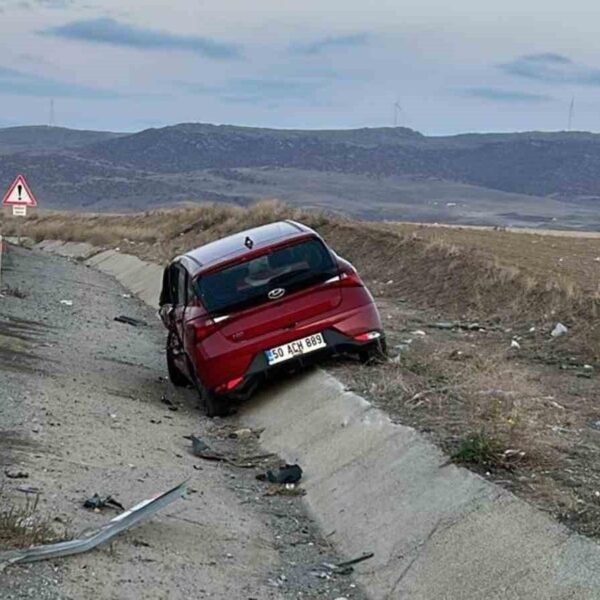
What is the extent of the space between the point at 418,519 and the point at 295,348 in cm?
450

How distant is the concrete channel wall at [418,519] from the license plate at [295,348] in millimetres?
857

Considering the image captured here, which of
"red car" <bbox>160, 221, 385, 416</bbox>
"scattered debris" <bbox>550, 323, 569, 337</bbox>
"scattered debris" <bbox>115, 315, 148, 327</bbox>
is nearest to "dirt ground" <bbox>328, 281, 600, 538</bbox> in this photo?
"scattered debris" <bbox>550, 323, 569, 337</bbox>

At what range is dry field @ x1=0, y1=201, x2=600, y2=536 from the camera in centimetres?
823

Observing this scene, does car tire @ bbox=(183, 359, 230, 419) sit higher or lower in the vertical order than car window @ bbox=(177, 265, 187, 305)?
lower

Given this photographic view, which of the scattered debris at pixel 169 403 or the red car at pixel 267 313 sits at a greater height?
the red car at pixel 267 313

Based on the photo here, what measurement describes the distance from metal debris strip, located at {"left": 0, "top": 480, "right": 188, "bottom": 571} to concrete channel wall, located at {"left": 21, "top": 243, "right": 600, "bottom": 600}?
1.21 meters

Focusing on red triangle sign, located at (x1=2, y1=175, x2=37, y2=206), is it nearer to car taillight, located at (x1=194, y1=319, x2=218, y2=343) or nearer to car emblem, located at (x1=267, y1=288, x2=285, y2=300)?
car taillight, located at (x1=194, y1=319, x2=218, y2=343)

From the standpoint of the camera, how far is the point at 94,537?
7.09m

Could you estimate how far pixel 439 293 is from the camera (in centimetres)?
2233

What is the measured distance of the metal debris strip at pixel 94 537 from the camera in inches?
254

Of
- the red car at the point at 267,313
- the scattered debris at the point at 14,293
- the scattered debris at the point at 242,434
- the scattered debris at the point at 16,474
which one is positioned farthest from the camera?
the scattered debris at the point at 14,293

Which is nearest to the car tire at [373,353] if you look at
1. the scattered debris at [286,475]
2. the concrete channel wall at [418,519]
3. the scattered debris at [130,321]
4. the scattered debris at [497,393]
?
the concrete channel wall at [418,519]

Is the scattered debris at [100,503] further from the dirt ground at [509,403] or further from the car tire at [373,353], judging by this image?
the car tire at [373,353]

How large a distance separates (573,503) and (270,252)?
5.68 metres
